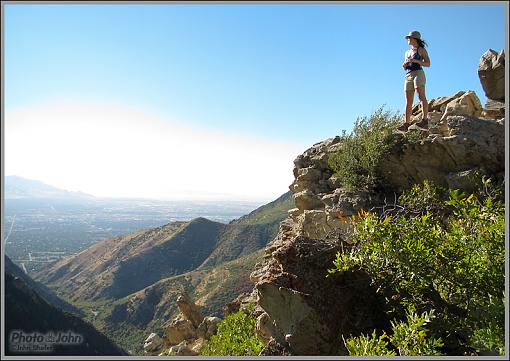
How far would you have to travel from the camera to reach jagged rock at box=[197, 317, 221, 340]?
22425 millimetres

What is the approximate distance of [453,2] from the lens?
6.15m

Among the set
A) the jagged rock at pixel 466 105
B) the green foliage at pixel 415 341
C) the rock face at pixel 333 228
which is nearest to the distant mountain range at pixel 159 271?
the rock face at pixel 333 228

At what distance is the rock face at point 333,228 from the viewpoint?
738 cm

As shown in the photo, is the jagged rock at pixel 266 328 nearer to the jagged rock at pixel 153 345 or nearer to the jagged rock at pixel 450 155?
the jagged rock at pixel 450 155

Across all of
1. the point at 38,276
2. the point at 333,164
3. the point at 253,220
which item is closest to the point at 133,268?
the point at 253,220

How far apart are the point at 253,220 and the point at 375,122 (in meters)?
130

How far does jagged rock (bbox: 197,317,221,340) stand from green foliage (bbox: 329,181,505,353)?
58.8 ft

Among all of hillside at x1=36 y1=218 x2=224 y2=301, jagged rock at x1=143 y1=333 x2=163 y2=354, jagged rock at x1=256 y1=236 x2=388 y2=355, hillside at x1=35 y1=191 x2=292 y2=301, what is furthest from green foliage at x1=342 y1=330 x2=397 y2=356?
hillside at x1=36 y1=218 x2=224 y2=301

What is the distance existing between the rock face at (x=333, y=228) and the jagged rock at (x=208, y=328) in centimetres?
1044

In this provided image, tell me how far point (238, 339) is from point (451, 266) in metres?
7.88

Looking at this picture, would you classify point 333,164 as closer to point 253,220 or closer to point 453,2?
point 453,2

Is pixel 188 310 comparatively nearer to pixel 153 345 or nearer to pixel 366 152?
pixel 153 345

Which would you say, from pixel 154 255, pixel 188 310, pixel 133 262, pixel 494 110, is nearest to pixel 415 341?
pixel 494 110

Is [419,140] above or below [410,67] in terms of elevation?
below
